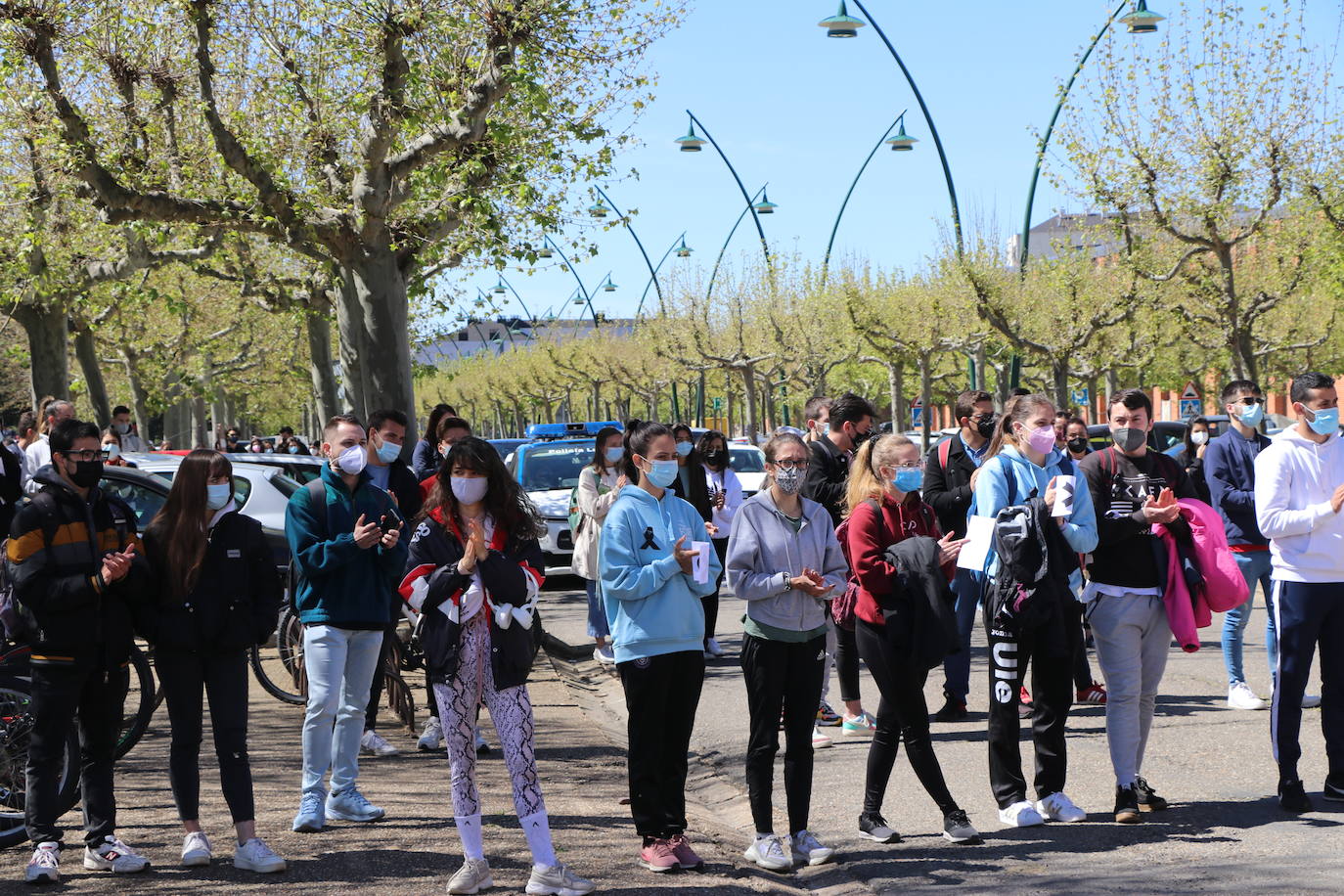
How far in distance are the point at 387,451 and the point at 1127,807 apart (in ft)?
13.5

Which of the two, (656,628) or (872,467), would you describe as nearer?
(656,628)

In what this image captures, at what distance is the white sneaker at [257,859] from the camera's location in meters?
5.88

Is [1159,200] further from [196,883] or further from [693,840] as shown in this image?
[196,883]

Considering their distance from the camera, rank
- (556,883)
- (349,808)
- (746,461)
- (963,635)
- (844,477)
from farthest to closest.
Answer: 1. (746,461)
2. (963,635)
3. (844,477)
4. (349,808)
5. (556,883)

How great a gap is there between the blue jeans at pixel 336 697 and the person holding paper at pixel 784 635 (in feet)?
6.20

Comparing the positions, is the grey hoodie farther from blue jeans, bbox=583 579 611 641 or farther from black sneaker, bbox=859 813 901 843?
blue jeans, bbox=583 579 611 641

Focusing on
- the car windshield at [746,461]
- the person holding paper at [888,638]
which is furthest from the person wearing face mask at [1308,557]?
the car windshield at [746,461]

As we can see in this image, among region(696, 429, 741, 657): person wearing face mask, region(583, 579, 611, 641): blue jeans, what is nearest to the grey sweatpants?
region(696, 429, 741, 657): person wearing face mask

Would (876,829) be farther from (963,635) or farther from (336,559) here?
(963,635)

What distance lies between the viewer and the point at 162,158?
684 inches

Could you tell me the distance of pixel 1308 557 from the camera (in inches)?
268

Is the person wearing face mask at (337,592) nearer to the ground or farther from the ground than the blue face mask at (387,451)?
nearer to the ground

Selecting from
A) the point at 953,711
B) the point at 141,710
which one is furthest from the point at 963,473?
the point at 141,710

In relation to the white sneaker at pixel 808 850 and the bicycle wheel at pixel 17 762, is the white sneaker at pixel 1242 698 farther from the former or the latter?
the bicycle wheel at pixel 17 762
